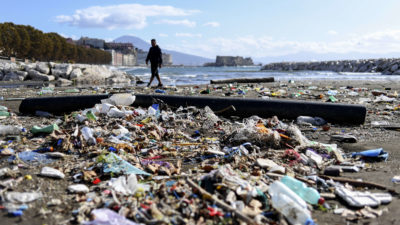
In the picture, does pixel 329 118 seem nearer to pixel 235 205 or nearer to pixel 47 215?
pixel 235 205

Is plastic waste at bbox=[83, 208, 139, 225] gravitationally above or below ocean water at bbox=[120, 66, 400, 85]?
below

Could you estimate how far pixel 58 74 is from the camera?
1906cm

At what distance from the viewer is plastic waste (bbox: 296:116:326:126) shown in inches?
177

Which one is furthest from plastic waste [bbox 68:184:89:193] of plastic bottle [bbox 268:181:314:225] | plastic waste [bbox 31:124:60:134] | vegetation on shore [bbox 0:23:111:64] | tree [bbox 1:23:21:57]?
tree [bbox 1:23:21:57]

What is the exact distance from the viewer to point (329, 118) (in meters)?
4.55

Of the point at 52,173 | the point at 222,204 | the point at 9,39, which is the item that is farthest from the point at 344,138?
the point at 9,39

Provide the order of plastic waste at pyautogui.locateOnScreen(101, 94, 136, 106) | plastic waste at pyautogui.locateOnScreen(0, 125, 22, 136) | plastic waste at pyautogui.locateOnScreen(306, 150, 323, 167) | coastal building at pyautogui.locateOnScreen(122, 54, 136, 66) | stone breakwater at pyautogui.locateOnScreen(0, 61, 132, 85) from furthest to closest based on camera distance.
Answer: coastal building at pyautogui.locateOnScreen(122, 54, 136, 66), stone breakwater at pyautogui.locateOnScreen(0, 61, 132, 85), plastic waste at pyautogui.locateOnScreen(101, 94, 136, 106), plastic waste at pyautogui.locateOnScreen(0, 125, 22, 136), plastic waste at pyautogui.locateOnScreen(306, 150, 323, 167)

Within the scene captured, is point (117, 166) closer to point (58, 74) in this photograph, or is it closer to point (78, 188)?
point (78, 188)

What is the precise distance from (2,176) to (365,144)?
3623 mm

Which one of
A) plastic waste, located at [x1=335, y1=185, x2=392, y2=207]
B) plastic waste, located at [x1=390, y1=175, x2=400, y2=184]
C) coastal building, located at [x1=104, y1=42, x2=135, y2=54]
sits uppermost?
coastal building, located at [x1=104, y1=42, x2=135, y2=54]

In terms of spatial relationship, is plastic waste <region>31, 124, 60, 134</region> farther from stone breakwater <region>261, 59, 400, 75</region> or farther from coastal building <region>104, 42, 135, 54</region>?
coastal building <region>104, 42, 135, 54</region>

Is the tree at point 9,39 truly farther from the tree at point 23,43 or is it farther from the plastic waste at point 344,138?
the plastic waste at point 344,138

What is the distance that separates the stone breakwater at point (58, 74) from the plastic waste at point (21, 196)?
628 inches

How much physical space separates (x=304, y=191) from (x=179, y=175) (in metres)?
0.95
